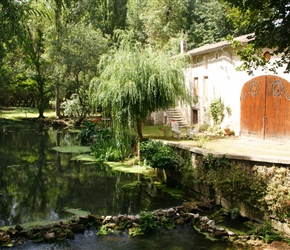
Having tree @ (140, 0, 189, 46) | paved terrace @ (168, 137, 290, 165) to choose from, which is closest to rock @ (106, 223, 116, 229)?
paved terrace @ (168, 137, 290, 165)

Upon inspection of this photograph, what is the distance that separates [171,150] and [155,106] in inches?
121

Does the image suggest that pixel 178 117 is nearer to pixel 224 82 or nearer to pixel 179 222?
pixel 224 82

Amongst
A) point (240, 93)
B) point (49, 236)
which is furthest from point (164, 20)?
point (49, 236)

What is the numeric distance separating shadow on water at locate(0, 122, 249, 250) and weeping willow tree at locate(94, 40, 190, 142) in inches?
100

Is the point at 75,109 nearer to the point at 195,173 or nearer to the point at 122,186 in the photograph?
the point at 122,186

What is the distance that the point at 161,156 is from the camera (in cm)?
1282

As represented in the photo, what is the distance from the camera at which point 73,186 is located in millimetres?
13305

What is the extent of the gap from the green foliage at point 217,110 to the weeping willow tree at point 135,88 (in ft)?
14.2

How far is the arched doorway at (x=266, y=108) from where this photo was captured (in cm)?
1556

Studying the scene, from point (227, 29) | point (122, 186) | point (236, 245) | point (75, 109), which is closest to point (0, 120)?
point (75, 109)

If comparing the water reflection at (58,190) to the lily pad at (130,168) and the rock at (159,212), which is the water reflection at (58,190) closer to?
the lily pad at (130,168)

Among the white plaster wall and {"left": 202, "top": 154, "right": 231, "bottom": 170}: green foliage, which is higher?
the white plaster wall

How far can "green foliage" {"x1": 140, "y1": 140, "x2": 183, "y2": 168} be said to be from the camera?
12664mm

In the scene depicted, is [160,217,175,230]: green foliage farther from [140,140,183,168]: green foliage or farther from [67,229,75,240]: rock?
[140,140,183,168]: green foliage
